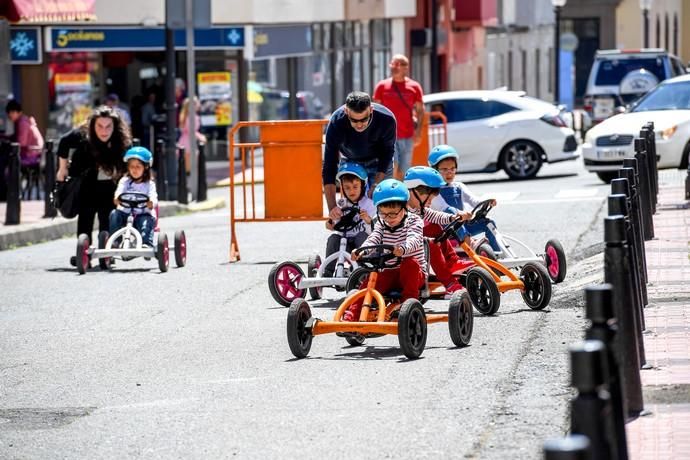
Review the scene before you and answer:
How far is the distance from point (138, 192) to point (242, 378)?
628 centimetres

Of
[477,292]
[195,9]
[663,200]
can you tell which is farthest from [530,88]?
[477,292]

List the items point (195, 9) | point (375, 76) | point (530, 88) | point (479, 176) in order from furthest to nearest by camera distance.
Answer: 1. point (530, 88)
2. point (375, 76)
3. point (479, 176)
4. point (195, 9)

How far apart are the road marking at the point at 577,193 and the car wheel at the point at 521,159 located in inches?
133

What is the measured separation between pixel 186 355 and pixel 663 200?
10.5 m

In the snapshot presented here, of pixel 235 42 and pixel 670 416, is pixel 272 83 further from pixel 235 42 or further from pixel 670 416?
pixel 670 416

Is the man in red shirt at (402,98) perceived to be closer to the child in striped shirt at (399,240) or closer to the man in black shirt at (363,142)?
the man in black shirt at (363,142)

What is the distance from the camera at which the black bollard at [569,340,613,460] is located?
4570mm

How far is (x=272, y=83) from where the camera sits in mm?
36656

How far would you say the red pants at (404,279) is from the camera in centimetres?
1008

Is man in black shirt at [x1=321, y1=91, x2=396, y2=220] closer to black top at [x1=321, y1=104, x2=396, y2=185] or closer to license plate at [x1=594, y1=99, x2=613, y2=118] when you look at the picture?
black top at [x1=321, y1=104, x2=396, y2=185]

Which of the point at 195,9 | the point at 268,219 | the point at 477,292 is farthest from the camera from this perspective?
the point at 195,9

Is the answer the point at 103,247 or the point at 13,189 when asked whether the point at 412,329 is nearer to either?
the point at 103,247

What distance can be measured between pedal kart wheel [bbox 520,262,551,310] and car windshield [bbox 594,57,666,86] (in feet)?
89.0

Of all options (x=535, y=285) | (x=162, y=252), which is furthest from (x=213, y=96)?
(x=535, y=285)
